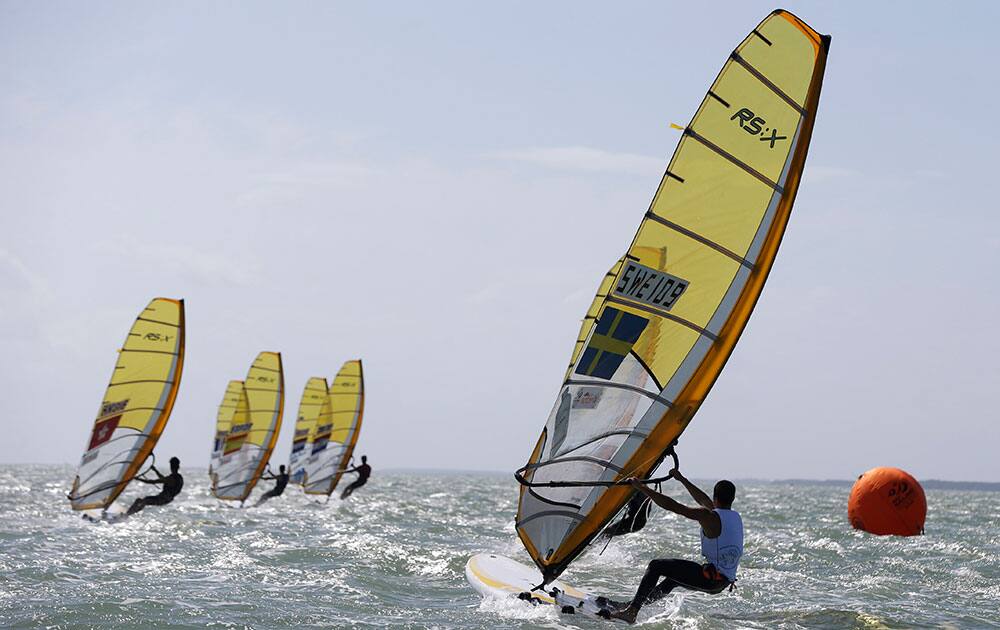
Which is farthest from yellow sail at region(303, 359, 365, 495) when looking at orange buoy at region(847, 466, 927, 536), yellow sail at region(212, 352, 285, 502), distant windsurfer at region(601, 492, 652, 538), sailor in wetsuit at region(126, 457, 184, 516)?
orange buoy at region(847, 466, 927, 536)

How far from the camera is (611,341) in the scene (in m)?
7.33

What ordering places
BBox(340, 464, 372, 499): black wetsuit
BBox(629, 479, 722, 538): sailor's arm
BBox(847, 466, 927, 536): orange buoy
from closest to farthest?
BBox(629, 479, 722, 538): sailor's arm
BBox(847, 466, 927, 536): orange buoy
BBox(340, 464, 372, 499): black wetsuit

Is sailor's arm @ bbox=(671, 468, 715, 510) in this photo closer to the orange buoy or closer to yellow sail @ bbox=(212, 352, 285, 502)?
the orange buoy

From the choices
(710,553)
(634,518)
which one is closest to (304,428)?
(634,518)

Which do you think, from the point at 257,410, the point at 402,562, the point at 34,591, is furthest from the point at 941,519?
the point at 34,591

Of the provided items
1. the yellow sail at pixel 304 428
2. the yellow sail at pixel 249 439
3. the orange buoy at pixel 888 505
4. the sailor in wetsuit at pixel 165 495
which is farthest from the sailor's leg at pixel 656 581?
the yellow sail at pixel 304 428

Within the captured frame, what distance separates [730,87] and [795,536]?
11583mm

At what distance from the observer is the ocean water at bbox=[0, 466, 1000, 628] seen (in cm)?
762

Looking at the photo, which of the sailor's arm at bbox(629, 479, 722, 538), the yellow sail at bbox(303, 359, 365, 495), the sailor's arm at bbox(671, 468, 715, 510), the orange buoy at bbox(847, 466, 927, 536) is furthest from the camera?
the yellow sail at bbox(303, 359, 365, 495)

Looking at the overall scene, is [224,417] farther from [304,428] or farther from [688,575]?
[688,575]

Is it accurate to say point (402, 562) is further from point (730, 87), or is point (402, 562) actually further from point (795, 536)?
point (795, 536)

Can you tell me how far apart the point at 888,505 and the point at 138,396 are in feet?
36.2

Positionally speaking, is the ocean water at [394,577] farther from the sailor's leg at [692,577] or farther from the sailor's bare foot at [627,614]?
the sailor's leg at [692,577]

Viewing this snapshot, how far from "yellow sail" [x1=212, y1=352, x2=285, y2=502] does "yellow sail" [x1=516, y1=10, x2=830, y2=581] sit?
17127mm
